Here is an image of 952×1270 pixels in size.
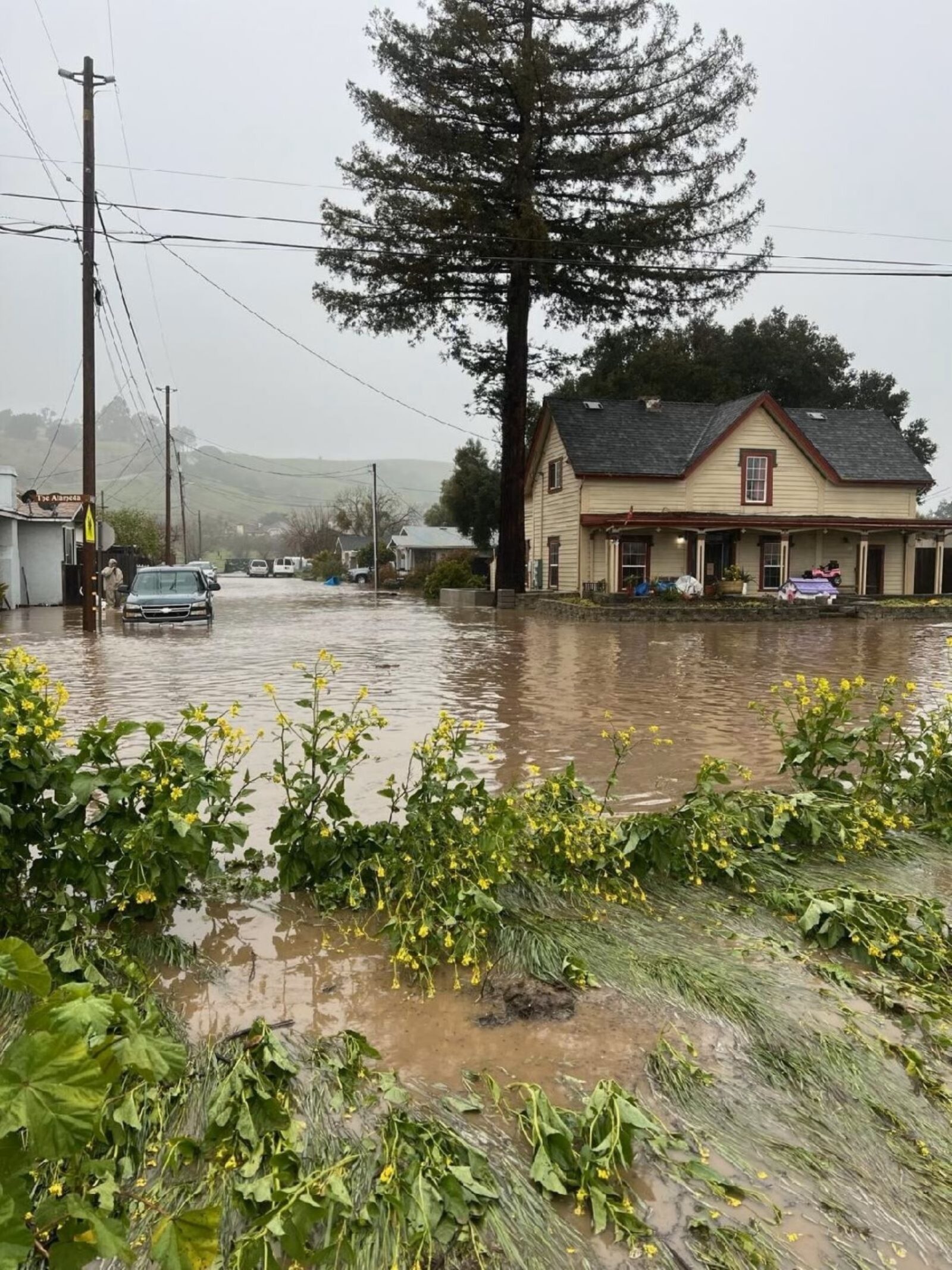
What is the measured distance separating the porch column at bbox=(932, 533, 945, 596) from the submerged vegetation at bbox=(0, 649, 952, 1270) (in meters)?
31.6

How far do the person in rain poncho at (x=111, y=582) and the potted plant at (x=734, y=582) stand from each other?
826 inches

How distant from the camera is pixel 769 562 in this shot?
3472cm

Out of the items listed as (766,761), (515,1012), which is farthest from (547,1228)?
(766,761)

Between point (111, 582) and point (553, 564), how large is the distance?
16429mm

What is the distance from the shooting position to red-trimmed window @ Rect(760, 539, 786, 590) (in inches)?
1363

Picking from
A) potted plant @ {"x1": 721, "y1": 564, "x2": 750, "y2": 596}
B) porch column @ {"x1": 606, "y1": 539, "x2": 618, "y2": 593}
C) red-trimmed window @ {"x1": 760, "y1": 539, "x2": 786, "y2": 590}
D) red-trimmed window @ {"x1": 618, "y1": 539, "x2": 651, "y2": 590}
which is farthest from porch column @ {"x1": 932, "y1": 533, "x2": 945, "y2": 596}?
porch column @ {"x1": 606, "y1": 539, "x2": 618, "y2": 593}

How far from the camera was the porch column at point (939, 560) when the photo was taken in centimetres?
3434

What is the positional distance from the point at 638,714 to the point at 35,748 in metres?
7.96

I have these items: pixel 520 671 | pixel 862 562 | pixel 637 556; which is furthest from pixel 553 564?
pixel 520 671

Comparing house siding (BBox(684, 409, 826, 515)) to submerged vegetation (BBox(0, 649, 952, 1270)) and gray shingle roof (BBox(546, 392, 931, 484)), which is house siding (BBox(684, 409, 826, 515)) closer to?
gray shingle roof (BBox(546, 392, 931, 484))

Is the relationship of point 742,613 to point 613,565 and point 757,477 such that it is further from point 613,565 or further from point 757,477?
point 757,477

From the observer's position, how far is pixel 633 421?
35.4 metres

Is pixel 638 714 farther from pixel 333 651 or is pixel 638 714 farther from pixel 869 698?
pixel 333 651

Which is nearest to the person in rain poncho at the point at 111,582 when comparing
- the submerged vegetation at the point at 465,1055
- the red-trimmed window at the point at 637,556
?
the red-trimmed window at the point at 637,556
